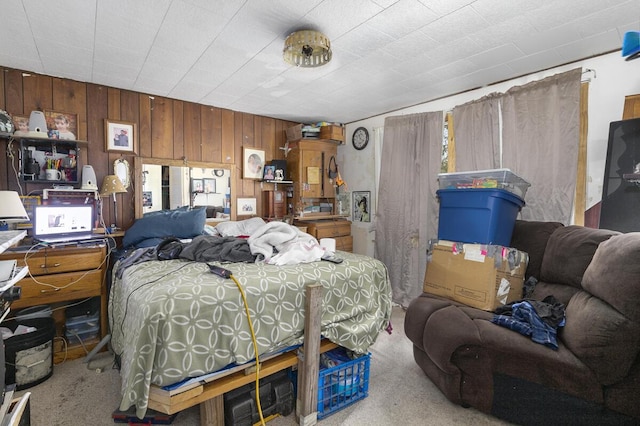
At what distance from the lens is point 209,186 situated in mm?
3586

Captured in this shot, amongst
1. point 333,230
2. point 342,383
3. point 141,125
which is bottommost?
point 342,383

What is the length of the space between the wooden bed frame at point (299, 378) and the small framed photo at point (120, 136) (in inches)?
104

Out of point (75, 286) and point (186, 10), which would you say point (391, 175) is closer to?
point (186, 10)

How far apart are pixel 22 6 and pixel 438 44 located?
2602mm

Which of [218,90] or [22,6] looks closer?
[22,6]

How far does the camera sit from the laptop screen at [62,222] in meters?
2.37

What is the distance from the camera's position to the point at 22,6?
1.71 metres

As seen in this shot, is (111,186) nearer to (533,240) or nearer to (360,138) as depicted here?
(360,138)

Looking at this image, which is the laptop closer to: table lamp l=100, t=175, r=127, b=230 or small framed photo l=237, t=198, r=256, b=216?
table lamp l=100, t=175, r=127, b=230

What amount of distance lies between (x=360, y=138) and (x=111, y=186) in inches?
118

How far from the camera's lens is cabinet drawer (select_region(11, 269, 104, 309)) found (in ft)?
6.94

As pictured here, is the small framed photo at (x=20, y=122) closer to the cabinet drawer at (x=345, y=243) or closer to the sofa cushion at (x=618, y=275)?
the cabinet drawer at (x=345, y=243)

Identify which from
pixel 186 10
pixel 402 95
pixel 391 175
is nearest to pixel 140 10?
pixel 186 10

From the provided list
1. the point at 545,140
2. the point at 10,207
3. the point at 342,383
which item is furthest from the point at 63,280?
the point at 545,140
